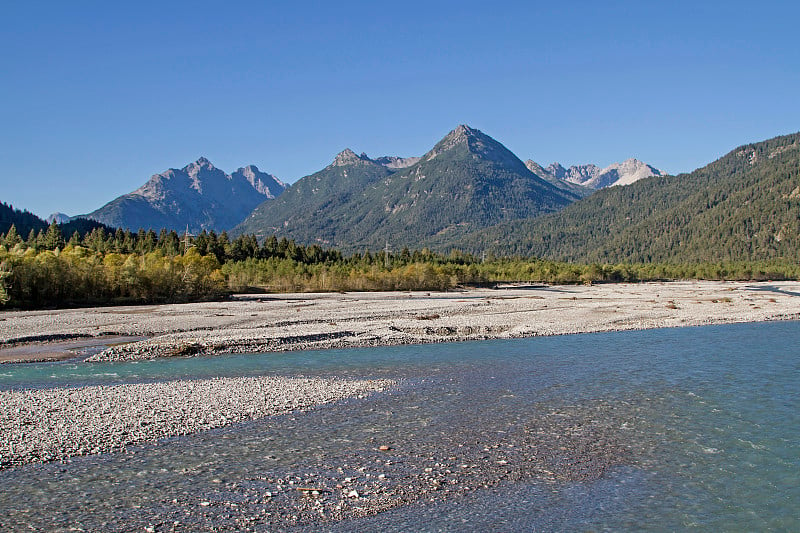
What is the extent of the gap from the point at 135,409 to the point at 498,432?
1259 cm

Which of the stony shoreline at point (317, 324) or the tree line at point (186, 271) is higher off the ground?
the tree line at point (186, 271)

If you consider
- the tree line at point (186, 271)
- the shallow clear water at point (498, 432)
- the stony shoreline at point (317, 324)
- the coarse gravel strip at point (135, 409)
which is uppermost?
the tree line at point (186, 271)

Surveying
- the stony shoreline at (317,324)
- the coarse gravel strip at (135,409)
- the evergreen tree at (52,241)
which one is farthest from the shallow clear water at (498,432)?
the evergreen tree at (52,241)

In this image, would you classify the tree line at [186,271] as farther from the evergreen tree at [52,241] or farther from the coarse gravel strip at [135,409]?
Result: the coarse gravel strip at [135,409]

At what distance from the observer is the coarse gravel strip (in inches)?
663

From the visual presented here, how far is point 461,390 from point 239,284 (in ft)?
321

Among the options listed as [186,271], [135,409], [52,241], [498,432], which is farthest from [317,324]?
[52,241]

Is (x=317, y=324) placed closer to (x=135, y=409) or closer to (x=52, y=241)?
(x=135, y=409)

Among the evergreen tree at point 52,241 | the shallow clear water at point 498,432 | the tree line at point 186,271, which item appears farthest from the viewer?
the evergreen tree at point 52,241

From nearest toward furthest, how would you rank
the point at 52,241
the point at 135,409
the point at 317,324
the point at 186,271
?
the point at 135,409, the point at 317,324, the point at 186,271, the point at 52,241

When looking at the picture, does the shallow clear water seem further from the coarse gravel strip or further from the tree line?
the tree line

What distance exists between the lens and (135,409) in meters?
20.7

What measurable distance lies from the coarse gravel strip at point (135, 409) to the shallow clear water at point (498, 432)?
1.00m

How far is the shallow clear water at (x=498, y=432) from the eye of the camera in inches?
495
